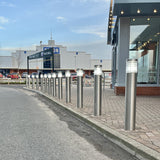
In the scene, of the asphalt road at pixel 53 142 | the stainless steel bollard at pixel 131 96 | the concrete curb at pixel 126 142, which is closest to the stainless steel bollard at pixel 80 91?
the asphalt road at pixel 53 142

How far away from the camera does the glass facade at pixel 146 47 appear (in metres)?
9.39

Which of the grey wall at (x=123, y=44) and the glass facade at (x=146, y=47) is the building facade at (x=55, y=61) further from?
the grey wall at (x=123, y=44)

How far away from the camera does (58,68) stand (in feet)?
177

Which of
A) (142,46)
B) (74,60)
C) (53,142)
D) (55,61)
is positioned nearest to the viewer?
(53,142)

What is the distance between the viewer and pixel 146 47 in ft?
32.6

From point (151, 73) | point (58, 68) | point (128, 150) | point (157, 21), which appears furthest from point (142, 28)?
point (58, 68)

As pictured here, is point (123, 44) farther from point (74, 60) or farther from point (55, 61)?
point (74, 60)

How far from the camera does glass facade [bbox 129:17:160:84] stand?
939 centimetres

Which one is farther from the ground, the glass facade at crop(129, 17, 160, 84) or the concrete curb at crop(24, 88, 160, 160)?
the glass facade at crop(129, 17, 160, 84)

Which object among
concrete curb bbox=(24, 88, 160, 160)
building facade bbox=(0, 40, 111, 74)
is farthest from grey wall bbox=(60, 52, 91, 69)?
concrete curb bbox=(24, 88, 160, 160)

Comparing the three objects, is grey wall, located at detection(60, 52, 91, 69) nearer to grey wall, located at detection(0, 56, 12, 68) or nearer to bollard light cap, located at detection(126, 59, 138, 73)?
grey wall, located at detection(0, 56, 12, 68)

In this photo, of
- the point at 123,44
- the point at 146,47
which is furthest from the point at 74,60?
the point at 123,44

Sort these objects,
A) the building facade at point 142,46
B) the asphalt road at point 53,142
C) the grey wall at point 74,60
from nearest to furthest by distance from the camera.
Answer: the asphalt road at point 53,142 → the building facade at point 142,46 → the grey wall at point 74,60

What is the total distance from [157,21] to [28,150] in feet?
30.0
